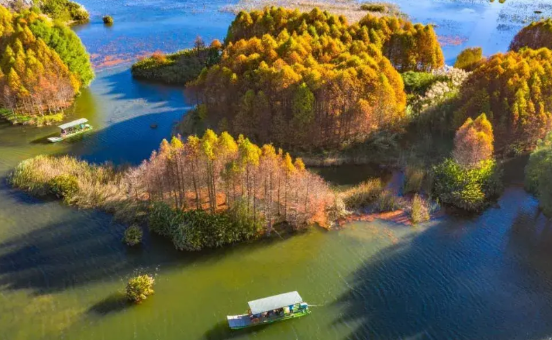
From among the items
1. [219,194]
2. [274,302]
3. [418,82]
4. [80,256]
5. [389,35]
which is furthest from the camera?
[389,35]

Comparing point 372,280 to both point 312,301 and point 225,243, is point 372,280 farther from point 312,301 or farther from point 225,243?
point 225,243

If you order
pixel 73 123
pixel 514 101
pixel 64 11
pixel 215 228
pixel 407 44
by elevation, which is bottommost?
pixel 215 228

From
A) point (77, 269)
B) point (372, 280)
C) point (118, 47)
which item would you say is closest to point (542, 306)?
point (372, 280)

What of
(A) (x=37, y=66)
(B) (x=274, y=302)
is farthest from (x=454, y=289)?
(A) (x=37, y=66)

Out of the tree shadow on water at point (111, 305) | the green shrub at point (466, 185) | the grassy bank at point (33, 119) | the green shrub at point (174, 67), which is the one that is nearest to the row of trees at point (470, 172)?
the green shrub at point (466, 185)

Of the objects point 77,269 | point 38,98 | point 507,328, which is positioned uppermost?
point 38,98

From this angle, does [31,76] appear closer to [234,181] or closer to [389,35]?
[234,181]

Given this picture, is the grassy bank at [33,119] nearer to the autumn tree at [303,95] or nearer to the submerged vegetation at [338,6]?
the autumn tree at [303,95]

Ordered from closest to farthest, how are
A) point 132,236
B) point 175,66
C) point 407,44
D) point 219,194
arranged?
1. point 132,236
2. point 219,194
3. point 407,44
4. point 175,66
